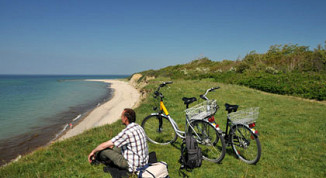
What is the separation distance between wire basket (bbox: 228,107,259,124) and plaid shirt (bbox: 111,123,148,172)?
98.4 inches

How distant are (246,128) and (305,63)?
24.2 metres

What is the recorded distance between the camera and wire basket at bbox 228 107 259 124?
4523mm

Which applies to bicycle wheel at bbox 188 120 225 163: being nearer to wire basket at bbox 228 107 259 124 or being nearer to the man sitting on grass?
wire basket at bbox 228 107 259 124

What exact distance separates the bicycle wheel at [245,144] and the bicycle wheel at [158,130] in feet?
6.22

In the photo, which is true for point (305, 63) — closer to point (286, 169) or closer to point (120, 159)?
point (286, 169)

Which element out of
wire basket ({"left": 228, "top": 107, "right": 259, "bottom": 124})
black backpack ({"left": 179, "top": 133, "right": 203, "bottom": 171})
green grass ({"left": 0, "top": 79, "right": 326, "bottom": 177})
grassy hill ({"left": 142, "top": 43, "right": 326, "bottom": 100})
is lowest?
green grass ({"left": 0, "top": 79, "right": 326, "bottom": 177})

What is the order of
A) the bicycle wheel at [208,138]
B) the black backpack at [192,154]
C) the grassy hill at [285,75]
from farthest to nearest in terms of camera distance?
the grassy hill at [285,75]
the bicycle wheel at [208,138]
the black backpack at [192,154]

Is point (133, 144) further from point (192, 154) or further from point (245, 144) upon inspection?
point (245, 144)

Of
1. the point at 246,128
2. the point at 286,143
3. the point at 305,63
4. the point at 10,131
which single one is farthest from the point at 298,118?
the point at 10,131

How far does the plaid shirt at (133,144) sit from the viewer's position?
3.59m

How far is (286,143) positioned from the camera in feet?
20.7

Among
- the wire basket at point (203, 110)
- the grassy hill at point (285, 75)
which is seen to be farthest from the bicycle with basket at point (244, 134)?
the grassy hill at point (285, 75)

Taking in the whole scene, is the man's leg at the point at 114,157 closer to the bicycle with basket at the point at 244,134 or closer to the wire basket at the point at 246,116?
the bicycle with basket at the point at 244,134

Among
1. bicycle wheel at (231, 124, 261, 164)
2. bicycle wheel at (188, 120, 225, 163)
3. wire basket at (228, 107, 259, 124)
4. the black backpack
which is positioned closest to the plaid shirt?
the black backpack
